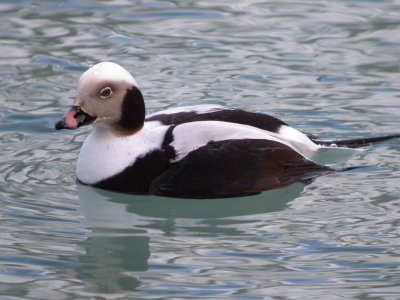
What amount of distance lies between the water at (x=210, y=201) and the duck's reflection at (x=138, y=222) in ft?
0.04

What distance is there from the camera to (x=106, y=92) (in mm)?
7742

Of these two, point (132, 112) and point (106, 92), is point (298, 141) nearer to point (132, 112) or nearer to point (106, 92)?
point (132, 112)

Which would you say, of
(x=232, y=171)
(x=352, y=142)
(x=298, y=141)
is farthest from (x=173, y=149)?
(x=352, y=142)

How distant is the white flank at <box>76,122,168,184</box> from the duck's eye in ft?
0.83

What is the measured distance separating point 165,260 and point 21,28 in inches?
217

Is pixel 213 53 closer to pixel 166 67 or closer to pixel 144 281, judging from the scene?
pixel 166 67

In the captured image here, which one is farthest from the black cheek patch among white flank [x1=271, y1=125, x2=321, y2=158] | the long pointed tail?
the long pointed tail

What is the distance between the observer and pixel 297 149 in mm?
8078


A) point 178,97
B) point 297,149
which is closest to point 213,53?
point 178,97

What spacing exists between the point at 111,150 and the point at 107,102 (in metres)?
0.31

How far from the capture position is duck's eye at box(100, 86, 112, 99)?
25.3 ft

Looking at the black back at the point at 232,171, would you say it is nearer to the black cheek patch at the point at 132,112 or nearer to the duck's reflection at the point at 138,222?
the duck's reflection at the point at 138,222

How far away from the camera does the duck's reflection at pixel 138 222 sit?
6.62 meters

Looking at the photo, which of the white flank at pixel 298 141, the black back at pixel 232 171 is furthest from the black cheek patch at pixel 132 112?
the white flank at pixel 298 141
